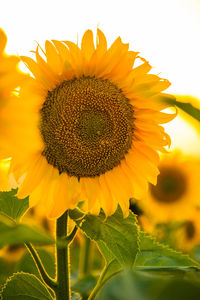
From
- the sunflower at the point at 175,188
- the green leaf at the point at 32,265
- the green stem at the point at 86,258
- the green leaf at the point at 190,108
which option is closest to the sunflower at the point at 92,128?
the green leaf at the point at 32,265

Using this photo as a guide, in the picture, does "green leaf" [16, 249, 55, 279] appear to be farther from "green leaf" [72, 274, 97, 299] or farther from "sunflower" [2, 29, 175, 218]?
"sunflower" [2, 29, 175, 218]

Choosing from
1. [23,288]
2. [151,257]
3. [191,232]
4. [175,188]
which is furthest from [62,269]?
[191,232]

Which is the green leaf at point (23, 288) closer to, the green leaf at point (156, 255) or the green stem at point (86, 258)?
the green leaf at point (156, 255)

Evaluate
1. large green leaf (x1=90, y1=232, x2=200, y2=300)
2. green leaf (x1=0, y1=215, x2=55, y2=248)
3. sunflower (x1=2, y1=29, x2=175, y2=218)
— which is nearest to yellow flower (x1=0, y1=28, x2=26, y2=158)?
green leaf (x1=0, y1=215, x2=55, y2=248)

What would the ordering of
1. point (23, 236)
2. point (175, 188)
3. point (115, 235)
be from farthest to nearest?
point (175, 188) → point (115, 235) → point (23, 236)

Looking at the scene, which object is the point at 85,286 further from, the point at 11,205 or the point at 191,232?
the point at 191,232

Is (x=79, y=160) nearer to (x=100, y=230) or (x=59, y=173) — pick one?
(x=59, y=173)
